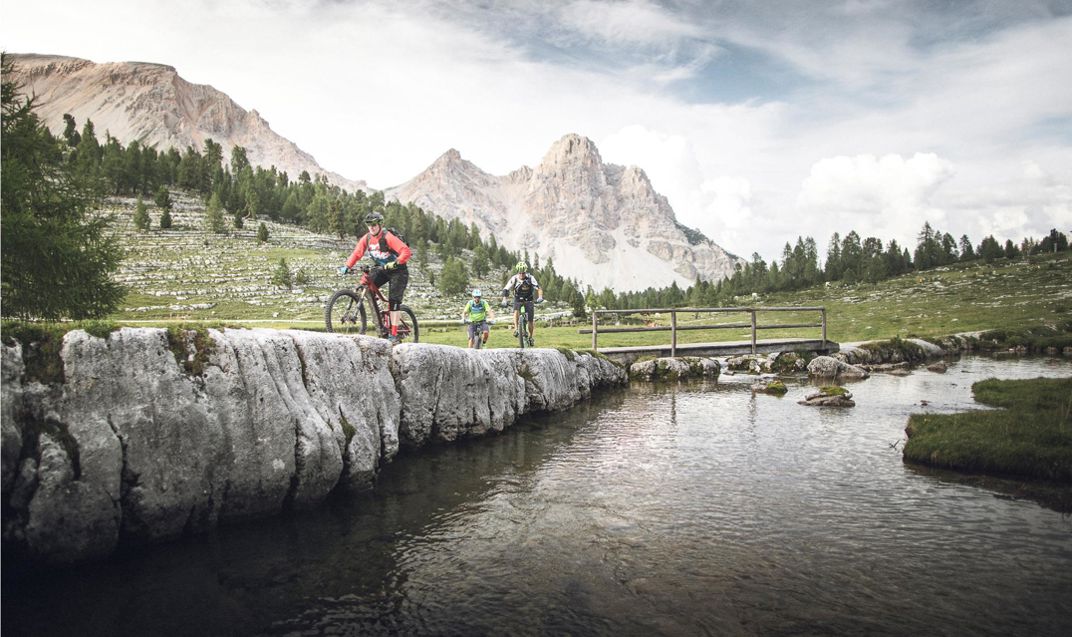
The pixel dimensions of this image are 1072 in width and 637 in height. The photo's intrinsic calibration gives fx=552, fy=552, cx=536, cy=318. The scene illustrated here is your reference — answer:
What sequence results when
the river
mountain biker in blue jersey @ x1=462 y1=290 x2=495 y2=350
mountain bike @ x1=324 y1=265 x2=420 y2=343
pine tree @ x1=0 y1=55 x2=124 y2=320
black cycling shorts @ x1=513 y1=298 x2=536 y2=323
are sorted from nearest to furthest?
the river
mountain bike @ x1=324 y1=265 x2=420 y2=343
pine tree @ x1=0 y1=55 x2=124 y2=320
mountain biker in blue jersey @ x1=462 y1=290 x2=495 y2=350
black cycling shorts @ x1=513 y1=298 x2=536 y2=323

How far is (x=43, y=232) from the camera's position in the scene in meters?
16.3

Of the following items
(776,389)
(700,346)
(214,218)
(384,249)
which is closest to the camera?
(384,249)

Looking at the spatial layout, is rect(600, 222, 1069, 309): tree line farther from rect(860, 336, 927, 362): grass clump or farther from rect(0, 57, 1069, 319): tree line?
rect(860, 336, 927, 362): grass clump

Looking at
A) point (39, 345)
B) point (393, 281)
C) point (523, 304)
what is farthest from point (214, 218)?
point (39, 345)

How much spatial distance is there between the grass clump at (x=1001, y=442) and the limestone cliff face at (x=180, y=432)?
34.7ft

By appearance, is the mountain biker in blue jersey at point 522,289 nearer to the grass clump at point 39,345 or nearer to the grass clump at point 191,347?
the grass clump at point 191,347

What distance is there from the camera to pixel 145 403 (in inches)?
263

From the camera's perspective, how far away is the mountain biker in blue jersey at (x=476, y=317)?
59.9 feet

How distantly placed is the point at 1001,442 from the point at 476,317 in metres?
13.5

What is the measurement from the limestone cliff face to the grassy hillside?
21.5m

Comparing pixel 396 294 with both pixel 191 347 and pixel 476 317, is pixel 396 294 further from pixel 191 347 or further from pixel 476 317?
pixel 191 347

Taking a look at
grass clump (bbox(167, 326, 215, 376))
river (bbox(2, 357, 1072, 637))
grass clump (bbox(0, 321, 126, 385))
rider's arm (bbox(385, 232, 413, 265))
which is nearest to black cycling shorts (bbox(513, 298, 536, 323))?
rider's arm (bbox(385, 232, 413, 265))

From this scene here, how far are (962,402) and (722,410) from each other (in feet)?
23.5

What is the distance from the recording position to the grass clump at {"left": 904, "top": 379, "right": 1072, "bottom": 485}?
9711 mm
